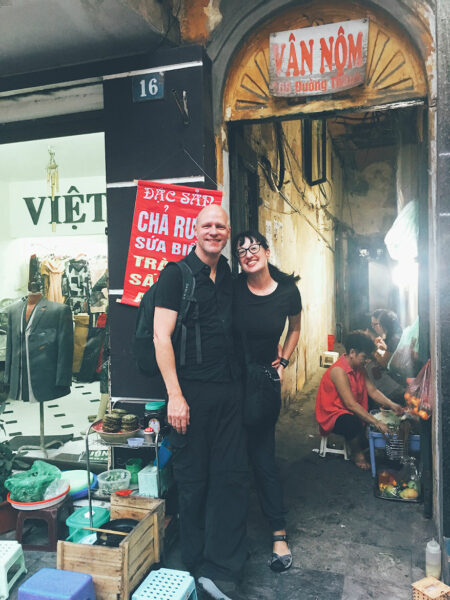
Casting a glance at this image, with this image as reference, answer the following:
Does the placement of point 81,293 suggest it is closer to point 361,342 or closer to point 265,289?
point 265,289

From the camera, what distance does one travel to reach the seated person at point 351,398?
5.23 metres

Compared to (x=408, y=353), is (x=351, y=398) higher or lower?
lower

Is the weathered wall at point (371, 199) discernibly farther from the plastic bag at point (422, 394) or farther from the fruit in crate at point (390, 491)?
the plastic bag at point (422, 394)

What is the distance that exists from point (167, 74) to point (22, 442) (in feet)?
13.6

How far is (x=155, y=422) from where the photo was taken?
12.3 ft

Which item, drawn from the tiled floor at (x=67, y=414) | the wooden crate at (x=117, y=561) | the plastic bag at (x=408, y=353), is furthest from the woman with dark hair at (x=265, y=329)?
the tiled floor at (x=67, y=414)

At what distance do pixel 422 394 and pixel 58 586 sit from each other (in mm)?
2803

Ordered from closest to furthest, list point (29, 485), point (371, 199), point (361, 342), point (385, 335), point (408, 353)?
point (29, 485)
point (408, 353)
point (361, 342)
point (385, 335)
point (371, 199)

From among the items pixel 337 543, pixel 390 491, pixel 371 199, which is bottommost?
pixel 337 543

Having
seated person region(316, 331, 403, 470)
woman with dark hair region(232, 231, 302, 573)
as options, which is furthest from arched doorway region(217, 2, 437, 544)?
woman with dark hair region(232, 231, 302, 573)

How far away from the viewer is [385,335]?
22.1 feet

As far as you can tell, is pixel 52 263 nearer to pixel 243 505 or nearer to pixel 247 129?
pixel 247 129

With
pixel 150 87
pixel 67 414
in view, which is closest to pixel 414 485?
pixel 67 414

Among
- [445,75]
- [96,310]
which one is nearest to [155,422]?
[96,310]
